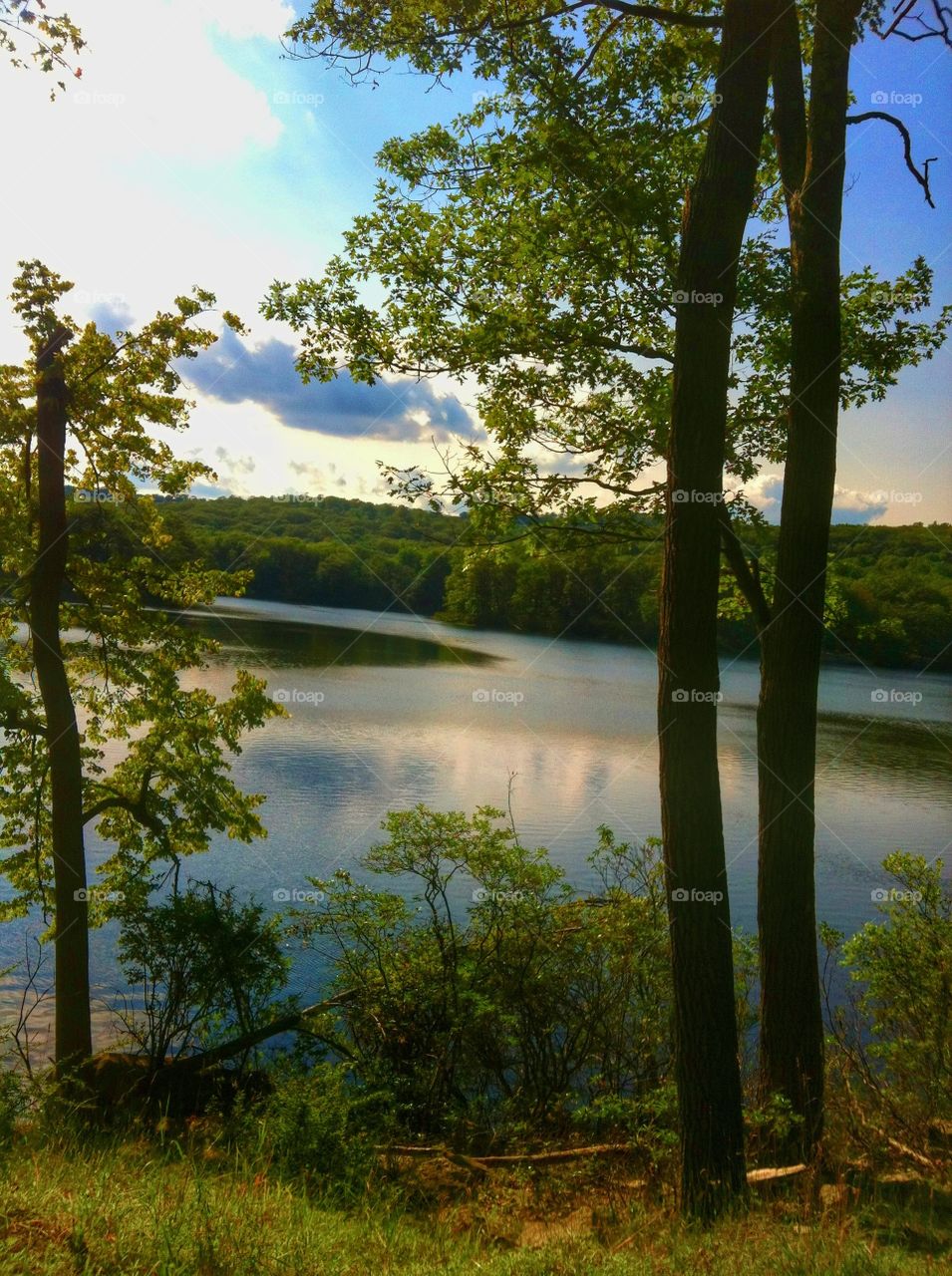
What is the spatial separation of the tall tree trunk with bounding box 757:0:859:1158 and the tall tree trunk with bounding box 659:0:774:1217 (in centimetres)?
159

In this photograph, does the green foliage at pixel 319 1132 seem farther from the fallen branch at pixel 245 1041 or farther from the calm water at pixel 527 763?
the calm water at pixel 527 763

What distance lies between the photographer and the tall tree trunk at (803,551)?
6.36m

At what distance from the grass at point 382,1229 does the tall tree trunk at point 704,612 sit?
61 cm

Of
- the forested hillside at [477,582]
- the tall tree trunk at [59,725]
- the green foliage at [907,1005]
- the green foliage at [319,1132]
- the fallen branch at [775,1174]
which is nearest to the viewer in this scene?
the fallen branch at [775,1174]

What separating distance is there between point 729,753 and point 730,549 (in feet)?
69.9

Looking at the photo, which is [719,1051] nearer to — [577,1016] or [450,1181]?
[450,1181]

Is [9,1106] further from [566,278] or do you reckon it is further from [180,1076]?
[566,278]

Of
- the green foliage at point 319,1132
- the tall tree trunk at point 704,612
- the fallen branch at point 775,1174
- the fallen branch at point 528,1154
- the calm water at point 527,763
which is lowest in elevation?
the calm water at point 527,763

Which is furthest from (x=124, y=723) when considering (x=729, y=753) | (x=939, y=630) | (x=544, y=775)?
(x=939, y=630)

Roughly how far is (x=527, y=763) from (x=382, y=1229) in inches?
805

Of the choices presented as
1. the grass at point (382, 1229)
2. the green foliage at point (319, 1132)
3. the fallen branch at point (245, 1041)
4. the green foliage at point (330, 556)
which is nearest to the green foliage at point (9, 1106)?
the grass at point (382, 1229)

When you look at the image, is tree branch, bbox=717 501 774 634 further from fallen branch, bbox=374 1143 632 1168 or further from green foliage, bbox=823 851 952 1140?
fallen branch, bbox=374 1143 632 1168

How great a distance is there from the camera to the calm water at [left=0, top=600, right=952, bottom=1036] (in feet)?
51.1

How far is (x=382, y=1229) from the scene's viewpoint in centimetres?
407
